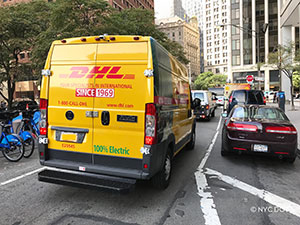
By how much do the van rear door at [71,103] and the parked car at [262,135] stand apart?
3782 mm

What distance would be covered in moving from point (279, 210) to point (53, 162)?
3.65 m

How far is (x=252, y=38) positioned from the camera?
185 ft

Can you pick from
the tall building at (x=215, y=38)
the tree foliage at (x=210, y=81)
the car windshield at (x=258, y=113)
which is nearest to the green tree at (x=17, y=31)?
the car windshield at (x=258, y=113)

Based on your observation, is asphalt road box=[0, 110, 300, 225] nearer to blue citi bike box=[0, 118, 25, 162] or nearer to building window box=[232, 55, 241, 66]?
blue citi bike box=[0, 118, 25, 162]

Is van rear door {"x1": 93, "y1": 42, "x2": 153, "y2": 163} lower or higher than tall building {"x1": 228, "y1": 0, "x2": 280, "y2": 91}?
lower

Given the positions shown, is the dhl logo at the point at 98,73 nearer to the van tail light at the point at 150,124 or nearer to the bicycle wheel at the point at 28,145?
the van tail light at the point at 150,124

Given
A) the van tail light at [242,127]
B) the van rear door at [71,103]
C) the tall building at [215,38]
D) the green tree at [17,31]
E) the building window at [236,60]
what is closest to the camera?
the van rear door at [71,103]

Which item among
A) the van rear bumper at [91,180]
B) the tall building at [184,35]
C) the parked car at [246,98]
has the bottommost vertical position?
the van rear bumper at [91,180]

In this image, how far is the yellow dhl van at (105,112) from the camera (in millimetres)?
3598

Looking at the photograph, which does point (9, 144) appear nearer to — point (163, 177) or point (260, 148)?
point (163, 177)

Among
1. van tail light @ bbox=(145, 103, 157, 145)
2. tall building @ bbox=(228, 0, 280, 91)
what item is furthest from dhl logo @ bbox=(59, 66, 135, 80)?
tall building @ bbox=(228, 0, 280, 91)

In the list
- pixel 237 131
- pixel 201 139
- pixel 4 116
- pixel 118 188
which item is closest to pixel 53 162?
pixel 118 188

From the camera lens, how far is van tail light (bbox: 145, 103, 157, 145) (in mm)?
3551

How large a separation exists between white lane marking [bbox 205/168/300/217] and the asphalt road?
1 centimetres
